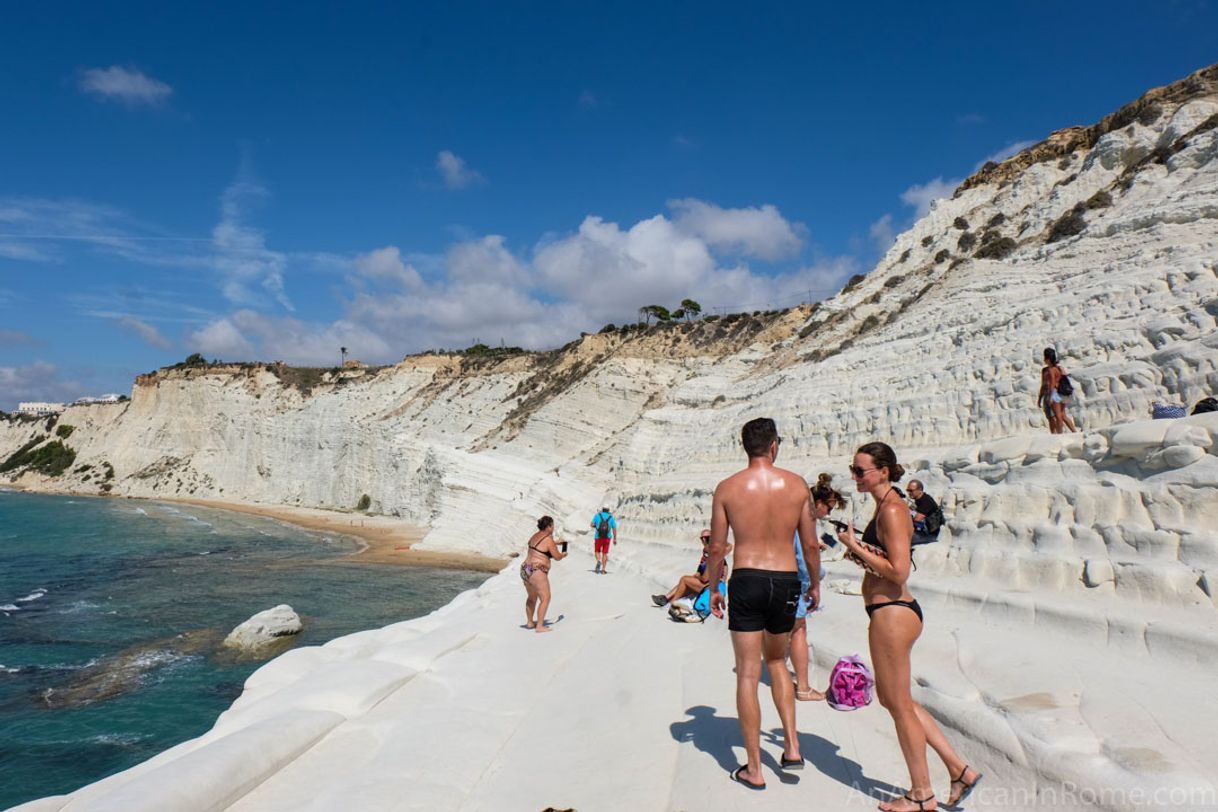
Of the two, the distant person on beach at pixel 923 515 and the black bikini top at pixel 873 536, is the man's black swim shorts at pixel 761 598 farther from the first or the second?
the distant person on beach at pixel 923 515

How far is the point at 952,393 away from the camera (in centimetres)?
1150

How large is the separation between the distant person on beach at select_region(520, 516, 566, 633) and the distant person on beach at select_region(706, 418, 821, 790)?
4970mm

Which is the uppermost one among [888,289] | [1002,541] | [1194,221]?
[888,289]

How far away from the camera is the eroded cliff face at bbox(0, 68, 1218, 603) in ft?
21.0

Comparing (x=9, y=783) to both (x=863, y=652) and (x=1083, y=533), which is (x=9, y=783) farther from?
(x=1083, y=533)

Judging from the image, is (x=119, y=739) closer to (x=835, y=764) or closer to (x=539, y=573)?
(x=539, y=573)

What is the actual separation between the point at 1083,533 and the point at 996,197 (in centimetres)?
2662

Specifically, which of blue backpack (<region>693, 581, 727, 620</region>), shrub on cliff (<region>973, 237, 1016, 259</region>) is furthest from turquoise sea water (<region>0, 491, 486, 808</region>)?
shrub on cliff (<region>973, 237, 1016, 259</region>)

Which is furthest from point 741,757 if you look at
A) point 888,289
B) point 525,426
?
point 525,426

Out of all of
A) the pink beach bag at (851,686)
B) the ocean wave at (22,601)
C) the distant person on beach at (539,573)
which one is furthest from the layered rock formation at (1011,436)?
the ocean wave at (22,601)

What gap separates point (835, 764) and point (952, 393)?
29.8 feet

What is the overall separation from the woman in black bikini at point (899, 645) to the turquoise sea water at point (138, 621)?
335 inches

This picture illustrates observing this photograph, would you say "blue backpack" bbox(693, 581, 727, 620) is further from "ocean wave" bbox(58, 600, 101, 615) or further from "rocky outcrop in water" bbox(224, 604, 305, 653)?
"ocean wave" bbox(58, 600, 101, 615)

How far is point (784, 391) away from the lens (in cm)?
1784
